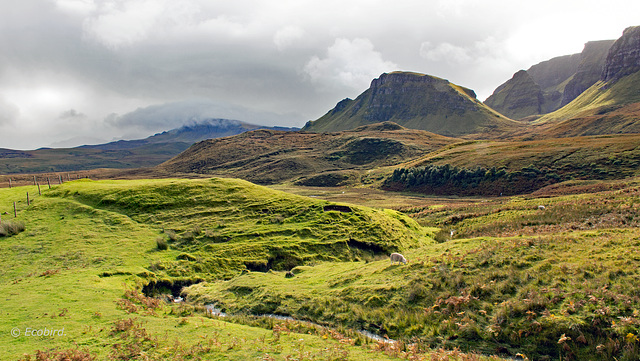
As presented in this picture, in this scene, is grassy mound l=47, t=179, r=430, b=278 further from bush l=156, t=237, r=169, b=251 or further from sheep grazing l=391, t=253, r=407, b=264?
sheep grazing l=391, t=253, r=407, b=264

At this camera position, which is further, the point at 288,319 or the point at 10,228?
the point at 10,228

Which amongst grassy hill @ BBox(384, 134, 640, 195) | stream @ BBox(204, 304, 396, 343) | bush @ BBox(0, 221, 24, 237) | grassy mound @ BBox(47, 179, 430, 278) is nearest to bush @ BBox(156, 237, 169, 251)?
grassy mound @ BBox(47, 179, 430, 278)

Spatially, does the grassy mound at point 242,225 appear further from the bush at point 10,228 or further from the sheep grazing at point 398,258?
the bush at point 10,228

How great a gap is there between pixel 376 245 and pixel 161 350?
17459 mm

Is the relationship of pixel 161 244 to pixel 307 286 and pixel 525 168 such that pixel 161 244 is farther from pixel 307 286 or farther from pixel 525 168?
pixel 525 168

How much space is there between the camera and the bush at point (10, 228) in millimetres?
24203

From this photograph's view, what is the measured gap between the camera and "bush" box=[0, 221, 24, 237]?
2420 centimetres

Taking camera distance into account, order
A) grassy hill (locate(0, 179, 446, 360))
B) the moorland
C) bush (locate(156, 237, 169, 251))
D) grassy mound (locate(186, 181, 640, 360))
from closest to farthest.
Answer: grassy mound (locate(186, 181, 640, 360)) → the moorland → grassy hill (locate(0, 179, 446, 360)) → bush (locate(156, 237, 169, 251))

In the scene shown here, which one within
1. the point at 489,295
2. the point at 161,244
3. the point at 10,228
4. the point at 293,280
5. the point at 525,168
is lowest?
the point at 525,168

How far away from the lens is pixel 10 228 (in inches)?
970

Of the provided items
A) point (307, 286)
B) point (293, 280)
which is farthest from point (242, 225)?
point (307, 286)

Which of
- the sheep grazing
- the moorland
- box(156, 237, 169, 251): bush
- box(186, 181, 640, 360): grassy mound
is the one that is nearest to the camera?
box(186, 181, 640, 360): grassy mound

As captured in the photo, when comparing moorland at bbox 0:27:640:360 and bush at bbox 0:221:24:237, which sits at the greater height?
bush at bbox 0:221:24:237

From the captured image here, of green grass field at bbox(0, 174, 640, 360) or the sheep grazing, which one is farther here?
the sheep grazing
